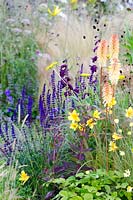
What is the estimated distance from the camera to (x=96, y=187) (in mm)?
3402

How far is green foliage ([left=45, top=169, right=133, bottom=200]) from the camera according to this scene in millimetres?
3332

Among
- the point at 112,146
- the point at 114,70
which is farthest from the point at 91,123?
the point at 114,70

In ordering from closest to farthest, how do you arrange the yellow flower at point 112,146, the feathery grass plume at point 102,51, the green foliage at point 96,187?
the green foliage at point 96,187 → the feathery grass plume at point 102,51 → the yellow flower at point 112,146

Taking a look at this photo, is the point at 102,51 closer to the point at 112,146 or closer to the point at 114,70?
the point at 114,70

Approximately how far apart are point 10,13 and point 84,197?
4.32m

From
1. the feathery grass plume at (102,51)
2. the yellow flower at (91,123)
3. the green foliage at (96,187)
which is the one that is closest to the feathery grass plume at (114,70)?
the feathery grass plume at (102,51)

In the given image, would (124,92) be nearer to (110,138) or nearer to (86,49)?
(110,138)

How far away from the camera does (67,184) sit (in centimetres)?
346

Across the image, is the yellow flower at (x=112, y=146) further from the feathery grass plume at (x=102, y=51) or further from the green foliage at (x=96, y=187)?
the feathery grass plume at (x=102, y=51)

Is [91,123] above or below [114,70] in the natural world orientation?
below

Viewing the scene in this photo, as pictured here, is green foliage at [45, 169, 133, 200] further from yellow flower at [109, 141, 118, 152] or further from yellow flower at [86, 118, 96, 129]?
yellow flower at [86, 118, 96, 129]

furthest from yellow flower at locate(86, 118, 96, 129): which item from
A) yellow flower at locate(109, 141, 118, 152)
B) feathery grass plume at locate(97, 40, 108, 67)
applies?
feathery grass plume at locate(97, 40, 108, 67)

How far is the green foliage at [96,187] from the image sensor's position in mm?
3332

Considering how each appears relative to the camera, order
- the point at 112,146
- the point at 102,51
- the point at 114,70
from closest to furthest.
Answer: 1. the point at 114,70
2. the point at 102,51
3. the point at 112,146
